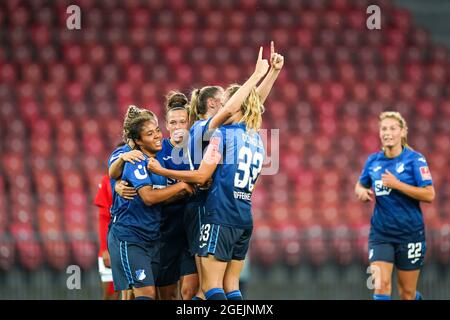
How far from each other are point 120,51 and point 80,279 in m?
6.71

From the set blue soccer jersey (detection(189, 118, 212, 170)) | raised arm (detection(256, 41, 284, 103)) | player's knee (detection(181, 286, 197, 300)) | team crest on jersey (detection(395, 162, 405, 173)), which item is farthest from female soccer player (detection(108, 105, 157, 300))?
team crest on jersey (detection(395, 162, 405, 173))

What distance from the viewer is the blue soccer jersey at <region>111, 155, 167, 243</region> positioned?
22.2 ft

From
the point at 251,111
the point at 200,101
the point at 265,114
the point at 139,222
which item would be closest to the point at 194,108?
the point at 200,101

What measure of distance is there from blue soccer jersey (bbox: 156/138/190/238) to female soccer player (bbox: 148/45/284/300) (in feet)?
1.41

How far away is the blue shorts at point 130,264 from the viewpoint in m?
6.78

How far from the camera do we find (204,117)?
23.7 ft

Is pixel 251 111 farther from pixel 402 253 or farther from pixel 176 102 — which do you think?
pixel 402 253

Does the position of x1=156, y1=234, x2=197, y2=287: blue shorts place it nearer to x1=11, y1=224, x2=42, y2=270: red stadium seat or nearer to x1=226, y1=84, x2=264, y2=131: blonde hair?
x1=226, y1=84, x2=264, y2=131: blonde hair

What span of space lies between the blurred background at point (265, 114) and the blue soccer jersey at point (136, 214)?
5.60 meters

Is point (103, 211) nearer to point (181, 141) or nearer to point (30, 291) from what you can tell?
point (181, 141)

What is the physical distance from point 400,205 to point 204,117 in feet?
7.29
